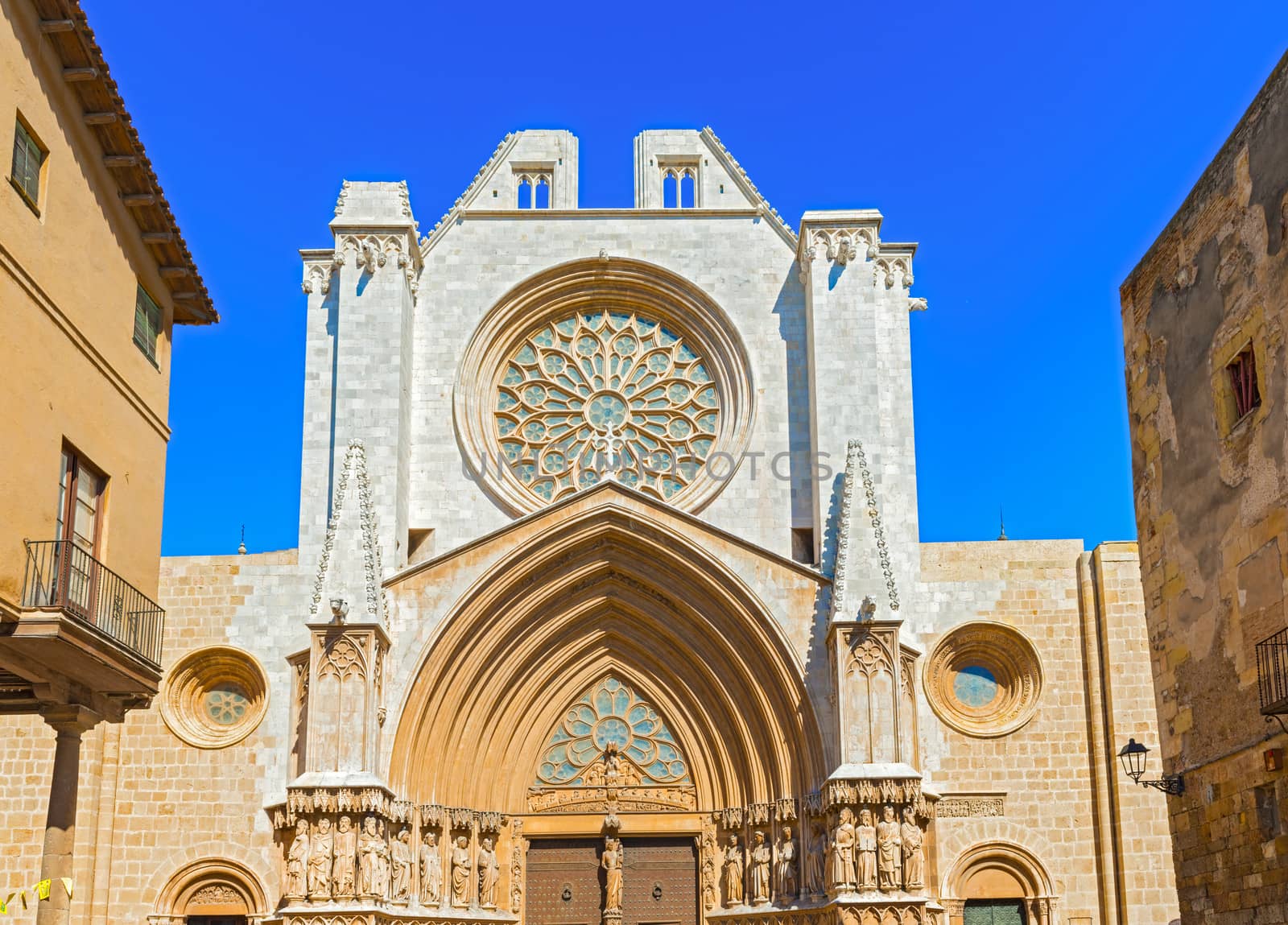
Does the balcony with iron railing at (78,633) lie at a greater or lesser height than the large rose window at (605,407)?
lesser

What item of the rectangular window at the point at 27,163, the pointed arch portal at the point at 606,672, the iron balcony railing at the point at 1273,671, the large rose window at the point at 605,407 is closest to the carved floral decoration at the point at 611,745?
the pointed arch portal at the point at 606,672

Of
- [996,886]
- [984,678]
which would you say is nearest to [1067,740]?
[984,678]

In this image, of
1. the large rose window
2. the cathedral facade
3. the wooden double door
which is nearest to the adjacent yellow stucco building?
the cathedral facade

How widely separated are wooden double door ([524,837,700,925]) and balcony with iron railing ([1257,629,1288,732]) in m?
8.34

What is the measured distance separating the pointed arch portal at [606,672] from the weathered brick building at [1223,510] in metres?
4.73

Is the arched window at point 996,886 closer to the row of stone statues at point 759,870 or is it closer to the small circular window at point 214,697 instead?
the row of stone statues at point 759,870

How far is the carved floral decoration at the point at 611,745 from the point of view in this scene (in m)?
19.3

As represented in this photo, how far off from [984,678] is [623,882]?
543 centimetres

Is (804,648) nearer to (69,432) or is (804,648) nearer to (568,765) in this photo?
(568,765)

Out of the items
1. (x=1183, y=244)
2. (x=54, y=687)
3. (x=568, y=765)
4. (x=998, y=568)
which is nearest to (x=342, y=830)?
(x=568, y=765)

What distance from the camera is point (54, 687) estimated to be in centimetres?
1256

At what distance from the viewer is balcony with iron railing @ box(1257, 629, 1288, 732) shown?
1200cm

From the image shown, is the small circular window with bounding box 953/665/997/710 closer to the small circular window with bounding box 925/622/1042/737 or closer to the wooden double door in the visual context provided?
the small circular window with bounding box 925/622/1042/737

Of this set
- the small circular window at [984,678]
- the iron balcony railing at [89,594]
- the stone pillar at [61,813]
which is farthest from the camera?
the small circular window at [984,678]
